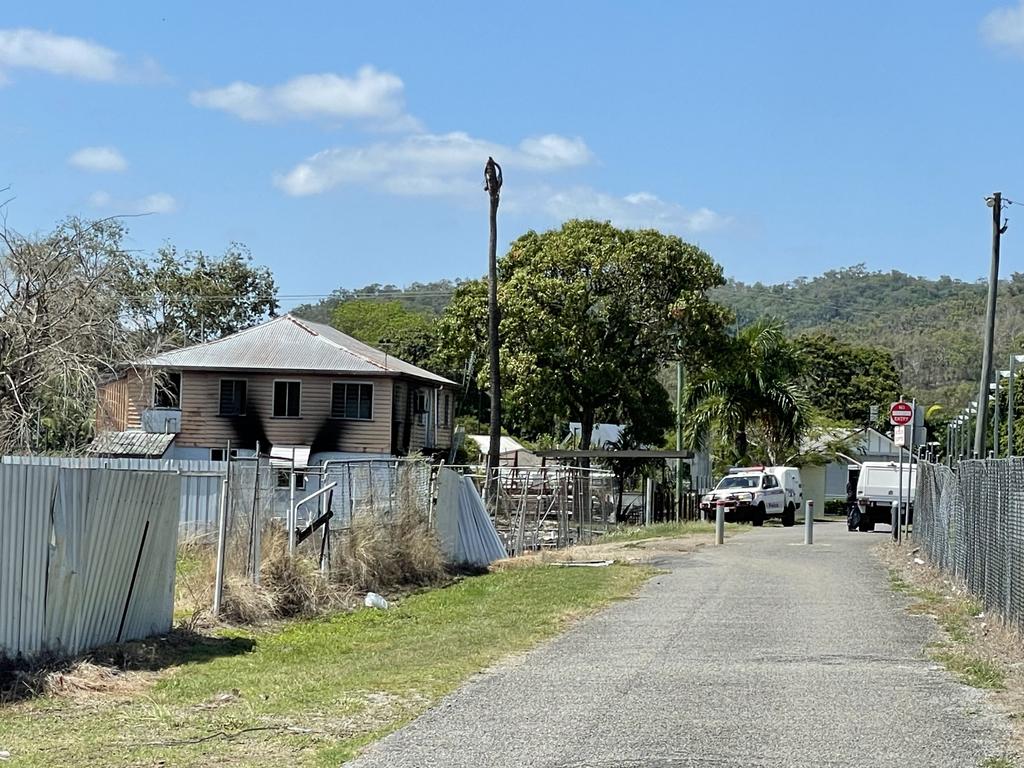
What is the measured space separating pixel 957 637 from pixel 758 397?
41740mm

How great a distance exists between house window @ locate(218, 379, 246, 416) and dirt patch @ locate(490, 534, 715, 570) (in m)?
21.6

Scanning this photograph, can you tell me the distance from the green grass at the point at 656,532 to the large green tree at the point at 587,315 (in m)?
7.40

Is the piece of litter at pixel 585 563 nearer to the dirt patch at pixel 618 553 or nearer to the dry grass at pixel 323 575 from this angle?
the dirt patch at pixel 618 553

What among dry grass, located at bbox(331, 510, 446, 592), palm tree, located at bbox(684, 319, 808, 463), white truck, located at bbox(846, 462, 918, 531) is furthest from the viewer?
palm tree, located at bbox(684, 319, 808, 463)

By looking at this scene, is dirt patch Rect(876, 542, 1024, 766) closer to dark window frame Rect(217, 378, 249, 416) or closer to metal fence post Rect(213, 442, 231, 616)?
metal fence post Rect(213, 442, 231, 616)

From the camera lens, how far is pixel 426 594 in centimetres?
1962

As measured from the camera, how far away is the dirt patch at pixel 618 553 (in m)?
24.8

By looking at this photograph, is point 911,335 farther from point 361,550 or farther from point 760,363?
point 361,550

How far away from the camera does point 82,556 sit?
1186 cm

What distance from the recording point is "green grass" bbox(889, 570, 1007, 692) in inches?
437

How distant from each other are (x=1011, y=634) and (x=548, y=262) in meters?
33.3

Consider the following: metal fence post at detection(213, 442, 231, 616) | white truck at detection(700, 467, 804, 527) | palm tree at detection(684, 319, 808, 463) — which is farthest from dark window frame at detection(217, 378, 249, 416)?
metal fence post at detection(213, 442, 231, 616)

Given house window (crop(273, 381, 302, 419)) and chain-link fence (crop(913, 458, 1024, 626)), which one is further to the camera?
house window (crop(273, 381, 302, 419))

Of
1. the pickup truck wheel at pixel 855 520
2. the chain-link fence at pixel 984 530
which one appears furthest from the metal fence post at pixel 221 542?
the pickup truck wheel at pixel 855 520
